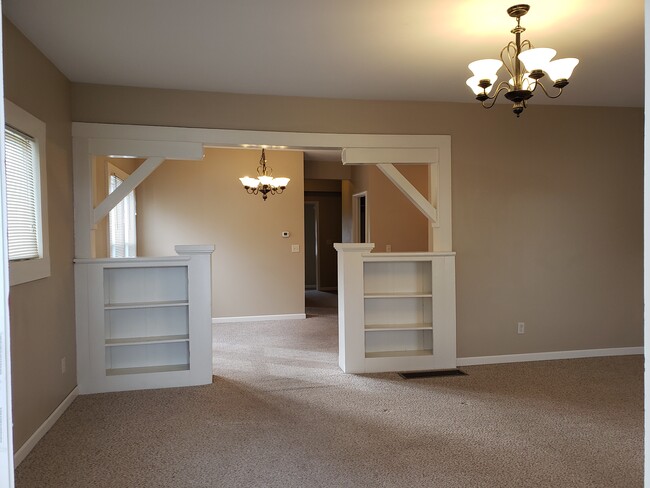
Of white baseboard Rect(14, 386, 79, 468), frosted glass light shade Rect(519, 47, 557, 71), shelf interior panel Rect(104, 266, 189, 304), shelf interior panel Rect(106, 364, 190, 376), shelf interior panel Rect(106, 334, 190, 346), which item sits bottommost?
white baseboard Rect(14, 386, 79, 468)

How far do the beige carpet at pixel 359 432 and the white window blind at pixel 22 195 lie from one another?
1.21 m

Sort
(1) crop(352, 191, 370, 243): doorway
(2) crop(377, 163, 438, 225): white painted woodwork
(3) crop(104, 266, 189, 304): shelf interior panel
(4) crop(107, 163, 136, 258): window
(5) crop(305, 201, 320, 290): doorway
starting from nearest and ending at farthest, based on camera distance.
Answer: (3) crop(104, 266, 189, 304): shelf interior panel
(2) crop(377, 163, 438, 225): white painted woodwork
(4) crop(107, 163, 136, 258): window
(1) crop(352, 191, 370, 243): doorway
(5) crop(305, 201, 320, 290): doorway

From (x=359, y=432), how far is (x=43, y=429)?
6.60ft

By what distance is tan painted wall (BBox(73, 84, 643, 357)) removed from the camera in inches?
187

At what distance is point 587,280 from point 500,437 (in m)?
2.60

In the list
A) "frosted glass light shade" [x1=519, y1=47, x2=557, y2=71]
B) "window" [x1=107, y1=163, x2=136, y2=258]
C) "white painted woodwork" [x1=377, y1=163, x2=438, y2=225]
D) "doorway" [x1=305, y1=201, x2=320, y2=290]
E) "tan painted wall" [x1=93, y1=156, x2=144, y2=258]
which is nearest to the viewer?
"frosted glass light shade" [x1=519, y1=47, x2=557, y2=71]

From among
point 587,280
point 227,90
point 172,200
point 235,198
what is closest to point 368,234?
point 235,198

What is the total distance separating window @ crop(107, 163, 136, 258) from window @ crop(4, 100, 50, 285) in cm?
204

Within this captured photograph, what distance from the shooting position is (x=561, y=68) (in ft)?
8.64

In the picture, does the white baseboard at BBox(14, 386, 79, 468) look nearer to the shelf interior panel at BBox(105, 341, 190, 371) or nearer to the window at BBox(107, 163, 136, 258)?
the shelf interior panel at BBox(105, 341, 190, 371)

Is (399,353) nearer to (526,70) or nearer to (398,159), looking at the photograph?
(398,159)

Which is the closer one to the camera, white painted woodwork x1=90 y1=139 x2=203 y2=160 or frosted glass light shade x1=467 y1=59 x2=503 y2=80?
frosted glass light shade x1=467 y1=59 x2=503 y2=80

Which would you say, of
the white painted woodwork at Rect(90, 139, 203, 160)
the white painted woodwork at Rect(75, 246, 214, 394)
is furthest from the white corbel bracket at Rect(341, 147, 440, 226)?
the white painted woodwork at Rect(75, 246, 214, 394)

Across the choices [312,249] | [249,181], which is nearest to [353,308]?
[249,181]
